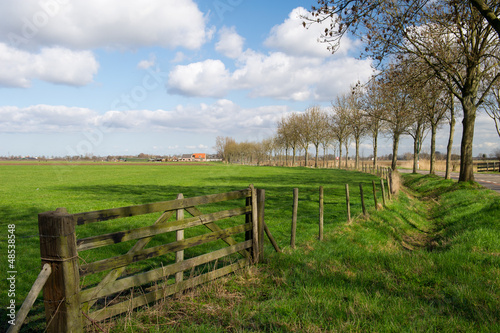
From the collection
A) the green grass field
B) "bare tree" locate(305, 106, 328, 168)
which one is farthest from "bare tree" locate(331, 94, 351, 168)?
the green grass field

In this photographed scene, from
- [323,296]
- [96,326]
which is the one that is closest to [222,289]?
[323,296]

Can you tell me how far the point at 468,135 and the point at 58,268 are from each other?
2282cm

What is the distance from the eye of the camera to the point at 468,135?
2005 centimetres

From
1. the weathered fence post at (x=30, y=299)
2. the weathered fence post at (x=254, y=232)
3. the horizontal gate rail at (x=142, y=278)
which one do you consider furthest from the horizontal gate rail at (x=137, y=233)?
the weathered fence post at (x=254, y=232)

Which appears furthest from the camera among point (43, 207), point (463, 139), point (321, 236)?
point (463, 139)

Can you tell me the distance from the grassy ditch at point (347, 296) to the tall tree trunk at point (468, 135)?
13021 mm

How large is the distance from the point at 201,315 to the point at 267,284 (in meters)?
1.65

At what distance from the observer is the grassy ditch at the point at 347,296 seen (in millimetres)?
4410

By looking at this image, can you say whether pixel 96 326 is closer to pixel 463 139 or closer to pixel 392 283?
pixel 392 283

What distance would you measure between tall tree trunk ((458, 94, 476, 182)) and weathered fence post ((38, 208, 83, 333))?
22418 mm

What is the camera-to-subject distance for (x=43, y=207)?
57.3 feet

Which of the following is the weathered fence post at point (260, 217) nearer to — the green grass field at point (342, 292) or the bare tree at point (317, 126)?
the green grass field at point (342, 292)

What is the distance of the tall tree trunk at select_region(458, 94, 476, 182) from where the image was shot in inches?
782

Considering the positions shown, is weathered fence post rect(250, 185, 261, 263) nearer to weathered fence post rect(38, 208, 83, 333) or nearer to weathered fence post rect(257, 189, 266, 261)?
weathered fence post rect(257, 189, 266, 261)
